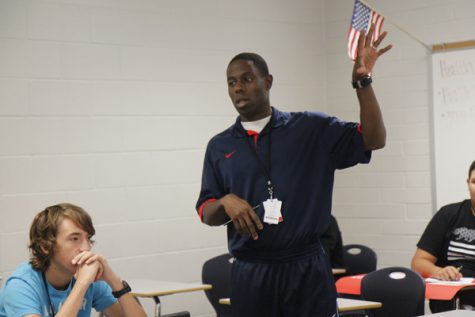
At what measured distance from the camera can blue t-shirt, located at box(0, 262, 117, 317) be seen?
2.64 meters

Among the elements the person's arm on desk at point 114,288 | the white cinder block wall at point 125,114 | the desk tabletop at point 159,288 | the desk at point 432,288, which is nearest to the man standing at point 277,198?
the person's arm on desk at point 114,288

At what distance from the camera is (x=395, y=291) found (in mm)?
3893

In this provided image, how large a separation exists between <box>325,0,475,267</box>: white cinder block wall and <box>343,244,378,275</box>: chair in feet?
2.84

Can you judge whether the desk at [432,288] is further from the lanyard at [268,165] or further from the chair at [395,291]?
the lanyard at [268,165]

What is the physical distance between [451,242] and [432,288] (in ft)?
1.91

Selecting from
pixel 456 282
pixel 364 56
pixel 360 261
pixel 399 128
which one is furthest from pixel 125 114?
pixel 364 56

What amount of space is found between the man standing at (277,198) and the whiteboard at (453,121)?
2903 mm

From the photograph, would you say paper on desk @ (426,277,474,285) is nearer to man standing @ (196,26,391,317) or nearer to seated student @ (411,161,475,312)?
seated student @ (411,161,475,312)

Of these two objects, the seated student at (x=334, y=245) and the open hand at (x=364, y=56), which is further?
the seated student at (x=334, y=245)

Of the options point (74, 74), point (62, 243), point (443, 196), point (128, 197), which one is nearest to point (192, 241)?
point (128, 197)

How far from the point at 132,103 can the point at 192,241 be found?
1.08m

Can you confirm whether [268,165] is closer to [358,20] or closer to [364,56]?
[364,56]

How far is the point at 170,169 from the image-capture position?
211 inches

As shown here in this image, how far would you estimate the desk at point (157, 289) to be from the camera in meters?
4.20
